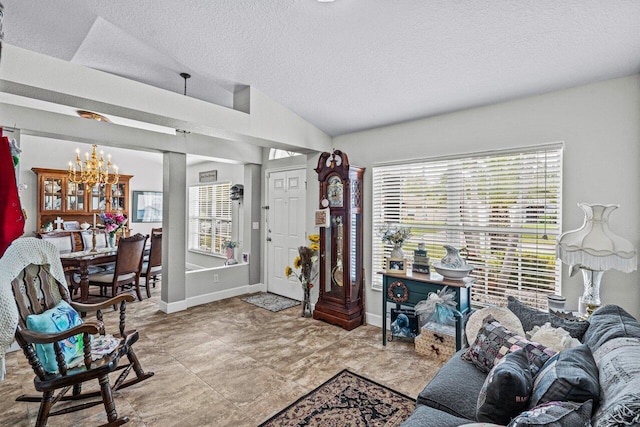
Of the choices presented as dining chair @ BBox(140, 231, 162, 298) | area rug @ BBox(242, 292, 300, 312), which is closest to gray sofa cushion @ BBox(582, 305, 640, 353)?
area rug @ BBox(242, 292, 300, 312)

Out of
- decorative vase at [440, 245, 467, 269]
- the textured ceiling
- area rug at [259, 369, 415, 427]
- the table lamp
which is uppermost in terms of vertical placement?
the textured ceiling

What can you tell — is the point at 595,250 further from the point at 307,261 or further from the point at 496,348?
the point at 307,261

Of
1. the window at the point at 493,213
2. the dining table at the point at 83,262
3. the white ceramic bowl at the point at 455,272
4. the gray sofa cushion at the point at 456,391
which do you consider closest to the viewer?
the gray sofa cushion at the point at 456,391

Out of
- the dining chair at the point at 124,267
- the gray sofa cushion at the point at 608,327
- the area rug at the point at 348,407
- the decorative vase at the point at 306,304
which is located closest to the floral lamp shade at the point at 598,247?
the gray sofa cushion at the point at 608,327

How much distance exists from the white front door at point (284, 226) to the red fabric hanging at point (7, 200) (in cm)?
329

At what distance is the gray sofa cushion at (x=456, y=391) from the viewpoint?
1459 millimetres

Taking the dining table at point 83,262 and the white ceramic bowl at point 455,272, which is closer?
the white ceramic bowl at point 455,272

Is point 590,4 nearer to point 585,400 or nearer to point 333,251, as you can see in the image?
point 585,400

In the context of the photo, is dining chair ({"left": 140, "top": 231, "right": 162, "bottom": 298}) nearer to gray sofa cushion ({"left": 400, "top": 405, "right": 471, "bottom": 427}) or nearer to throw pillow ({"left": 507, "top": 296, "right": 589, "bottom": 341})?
gray sofa cushion ({"left": 400, "top": 405, "right": 471, "bottom": 427})

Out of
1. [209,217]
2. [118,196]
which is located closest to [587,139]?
[209,217]

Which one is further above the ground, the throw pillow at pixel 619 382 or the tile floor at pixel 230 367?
the throw pillow at pixel 619 382

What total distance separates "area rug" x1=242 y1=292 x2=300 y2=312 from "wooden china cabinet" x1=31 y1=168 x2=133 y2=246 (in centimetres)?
422

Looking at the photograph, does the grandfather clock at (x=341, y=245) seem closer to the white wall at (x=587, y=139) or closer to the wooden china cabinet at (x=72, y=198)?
the white wall at (x=587, y=139)

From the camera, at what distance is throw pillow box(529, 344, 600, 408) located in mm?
1065
